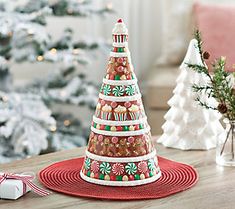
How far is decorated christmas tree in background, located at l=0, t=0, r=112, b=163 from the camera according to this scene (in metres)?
2.79

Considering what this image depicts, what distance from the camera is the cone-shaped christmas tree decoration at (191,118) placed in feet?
6.34

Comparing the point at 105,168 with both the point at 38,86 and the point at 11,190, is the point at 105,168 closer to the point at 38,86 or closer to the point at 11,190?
the point at 11,190

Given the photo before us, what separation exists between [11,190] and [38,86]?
176cm

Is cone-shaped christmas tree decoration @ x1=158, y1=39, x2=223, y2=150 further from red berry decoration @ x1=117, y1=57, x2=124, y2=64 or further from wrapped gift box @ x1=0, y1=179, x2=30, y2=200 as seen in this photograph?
wrapped gift box @ x1=0, y1=179, x2=30, y2=200

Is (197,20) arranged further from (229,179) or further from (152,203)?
(152,203)

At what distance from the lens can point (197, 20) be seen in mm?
3402

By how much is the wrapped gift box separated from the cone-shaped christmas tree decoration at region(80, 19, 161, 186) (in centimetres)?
19

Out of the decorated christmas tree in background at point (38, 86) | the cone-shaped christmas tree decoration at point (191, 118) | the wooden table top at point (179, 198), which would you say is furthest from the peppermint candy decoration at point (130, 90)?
the decorated christmas tree in background at point (38, 86)

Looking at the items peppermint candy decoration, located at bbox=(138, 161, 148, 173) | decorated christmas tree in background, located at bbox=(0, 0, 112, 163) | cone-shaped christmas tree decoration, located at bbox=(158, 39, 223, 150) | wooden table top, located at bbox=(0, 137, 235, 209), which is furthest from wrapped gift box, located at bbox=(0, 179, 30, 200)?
decorated christmas tree in background, located at bbox=(0, 0, 112, 163)

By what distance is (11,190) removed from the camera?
4.88 feet

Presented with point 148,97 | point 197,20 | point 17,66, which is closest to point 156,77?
point 148,97

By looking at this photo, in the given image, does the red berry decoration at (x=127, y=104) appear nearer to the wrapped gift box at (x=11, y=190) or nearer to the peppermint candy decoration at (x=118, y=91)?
the peppermint candy decoration at (x=118, y=91)

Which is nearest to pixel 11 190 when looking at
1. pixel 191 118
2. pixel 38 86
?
pixel 191 118

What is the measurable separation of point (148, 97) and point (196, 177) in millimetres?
1585
